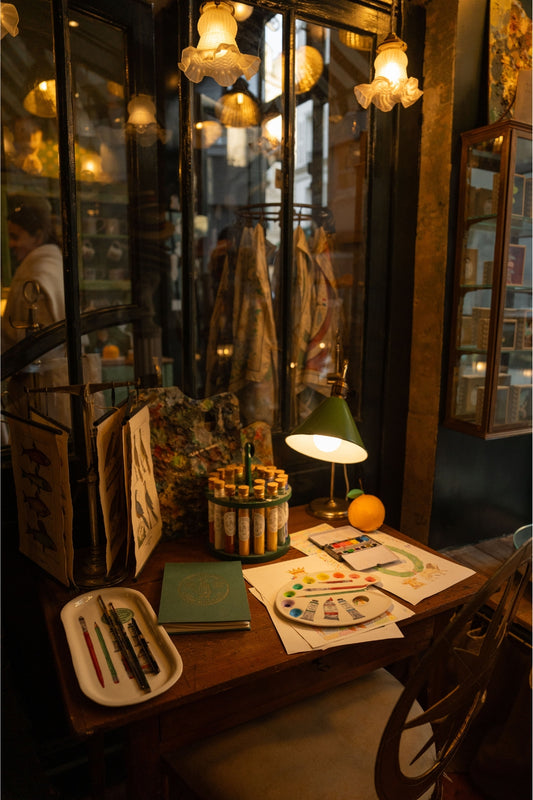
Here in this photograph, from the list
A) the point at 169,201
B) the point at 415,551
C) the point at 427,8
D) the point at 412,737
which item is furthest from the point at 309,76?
the point at 412,737

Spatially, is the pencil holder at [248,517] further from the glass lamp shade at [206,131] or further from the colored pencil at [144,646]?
the glass lamp shade at [206,131]

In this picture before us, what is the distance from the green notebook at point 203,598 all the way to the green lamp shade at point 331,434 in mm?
438

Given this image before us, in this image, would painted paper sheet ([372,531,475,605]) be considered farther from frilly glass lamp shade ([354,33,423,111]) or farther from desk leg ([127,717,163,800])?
frilly glass lamp shade ([354,33,423,111])

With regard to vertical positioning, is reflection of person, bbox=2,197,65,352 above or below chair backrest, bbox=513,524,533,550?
above

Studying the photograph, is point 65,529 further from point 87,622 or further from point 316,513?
point 316,513

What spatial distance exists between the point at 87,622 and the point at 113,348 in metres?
1.96

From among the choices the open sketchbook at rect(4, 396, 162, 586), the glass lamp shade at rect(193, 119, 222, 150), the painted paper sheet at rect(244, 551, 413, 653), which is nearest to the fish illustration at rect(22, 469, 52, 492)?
the open sketchbook at rect(4, 396, 162, 586)

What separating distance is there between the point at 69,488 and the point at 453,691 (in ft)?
3.02

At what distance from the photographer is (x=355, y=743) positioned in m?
1.24

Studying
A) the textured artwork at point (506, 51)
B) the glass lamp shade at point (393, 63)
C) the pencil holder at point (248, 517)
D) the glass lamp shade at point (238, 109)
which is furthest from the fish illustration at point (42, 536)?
the textured artwork at point (506, 51)

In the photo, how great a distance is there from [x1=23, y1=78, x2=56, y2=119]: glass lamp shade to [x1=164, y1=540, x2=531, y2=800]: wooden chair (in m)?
1.68

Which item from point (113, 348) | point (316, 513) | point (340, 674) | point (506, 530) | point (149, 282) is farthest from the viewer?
point (113, 348)

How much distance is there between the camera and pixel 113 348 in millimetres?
2965

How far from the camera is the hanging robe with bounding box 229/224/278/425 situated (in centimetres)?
205
